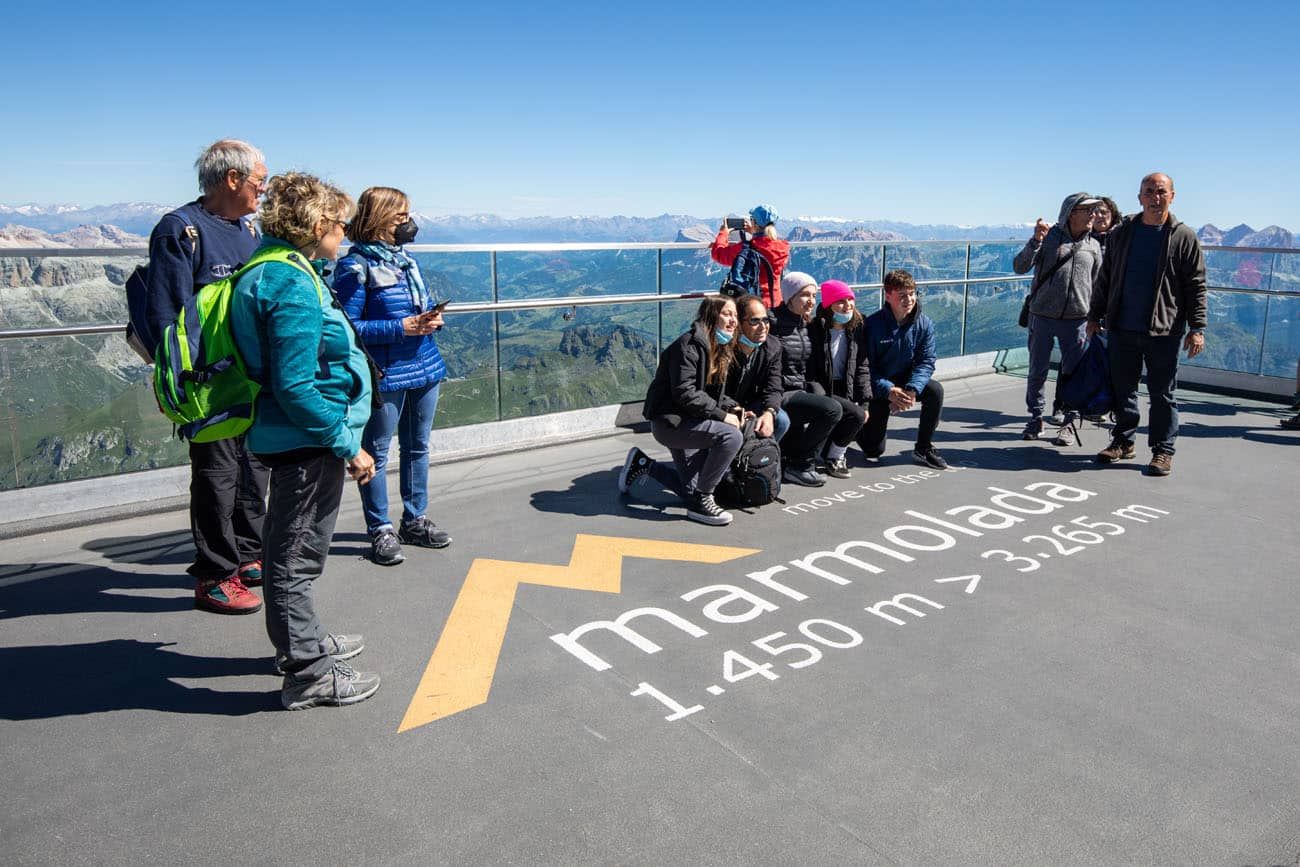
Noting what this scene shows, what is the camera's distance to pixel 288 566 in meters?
3.17

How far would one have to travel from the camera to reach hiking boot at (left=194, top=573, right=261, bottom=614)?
414 centimetres

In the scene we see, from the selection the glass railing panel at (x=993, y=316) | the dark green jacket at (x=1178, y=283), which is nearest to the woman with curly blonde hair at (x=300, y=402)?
the dark green jacket at (x=1178, y=283)

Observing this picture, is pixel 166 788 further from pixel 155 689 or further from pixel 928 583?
pixel 928 583

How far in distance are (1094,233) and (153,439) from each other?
7.29m

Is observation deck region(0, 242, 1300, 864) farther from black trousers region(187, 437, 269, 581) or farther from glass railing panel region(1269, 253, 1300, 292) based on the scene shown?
glass railing panel region(1269, 253, 1300, 292)

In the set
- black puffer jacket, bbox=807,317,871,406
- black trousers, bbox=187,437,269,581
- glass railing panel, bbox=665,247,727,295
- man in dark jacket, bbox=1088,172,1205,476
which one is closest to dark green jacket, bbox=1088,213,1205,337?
man in dark jacket, bbox=1088,172,1205,476

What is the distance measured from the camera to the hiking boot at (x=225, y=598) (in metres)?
4.14

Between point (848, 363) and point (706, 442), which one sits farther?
point (848, 363)

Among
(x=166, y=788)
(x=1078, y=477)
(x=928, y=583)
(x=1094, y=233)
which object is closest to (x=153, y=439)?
(x=166, y=788)

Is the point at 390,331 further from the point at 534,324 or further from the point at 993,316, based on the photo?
the point at 993,316

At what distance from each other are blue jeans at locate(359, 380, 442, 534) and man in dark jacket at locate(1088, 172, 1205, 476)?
4.87 metres

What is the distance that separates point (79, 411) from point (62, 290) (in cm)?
71

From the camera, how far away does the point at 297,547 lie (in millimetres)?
3164

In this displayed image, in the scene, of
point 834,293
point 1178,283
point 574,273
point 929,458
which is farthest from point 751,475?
point 1178,283
